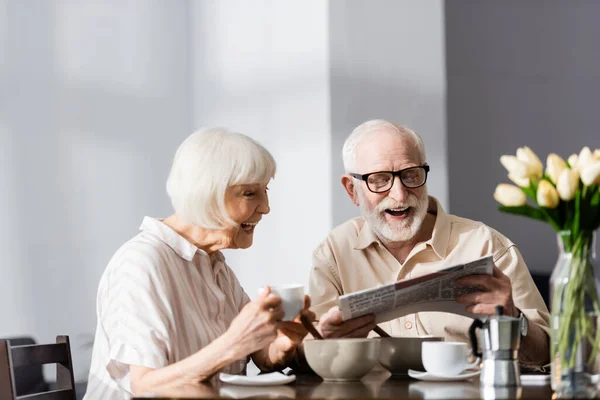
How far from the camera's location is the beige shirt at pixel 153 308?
1.81 m

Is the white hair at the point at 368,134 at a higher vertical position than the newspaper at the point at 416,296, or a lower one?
higher

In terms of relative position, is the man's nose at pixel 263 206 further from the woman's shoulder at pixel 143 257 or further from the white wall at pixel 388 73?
the white wall at pixel 388 73

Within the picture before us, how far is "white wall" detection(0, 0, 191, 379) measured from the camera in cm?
399

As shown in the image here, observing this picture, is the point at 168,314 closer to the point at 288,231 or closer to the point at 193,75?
the point at 288,231

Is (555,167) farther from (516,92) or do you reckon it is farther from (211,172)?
(516,92)

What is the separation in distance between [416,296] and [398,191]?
62 cm

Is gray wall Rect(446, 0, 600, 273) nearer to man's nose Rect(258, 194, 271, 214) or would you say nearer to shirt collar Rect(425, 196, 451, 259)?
shirt collar Rect(425, 196, 451, 259)

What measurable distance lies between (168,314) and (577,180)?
898 mm

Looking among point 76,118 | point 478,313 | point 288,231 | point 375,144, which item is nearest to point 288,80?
point 288,231

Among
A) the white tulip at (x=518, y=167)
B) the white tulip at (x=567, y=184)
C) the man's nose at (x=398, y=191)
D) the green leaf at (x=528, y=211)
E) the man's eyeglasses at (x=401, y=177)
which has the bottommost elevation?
the man's nose at (x=398, y=191)

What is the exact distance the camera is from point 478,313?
1.92 metres

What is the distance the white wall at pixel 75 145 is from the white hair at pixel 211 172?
223 cm

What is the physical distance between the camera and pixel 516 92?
503 cm

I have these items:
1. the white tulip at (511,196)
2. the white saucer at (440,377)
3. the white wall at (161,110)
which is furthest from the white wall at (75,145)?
the white tulip at (511,196)
